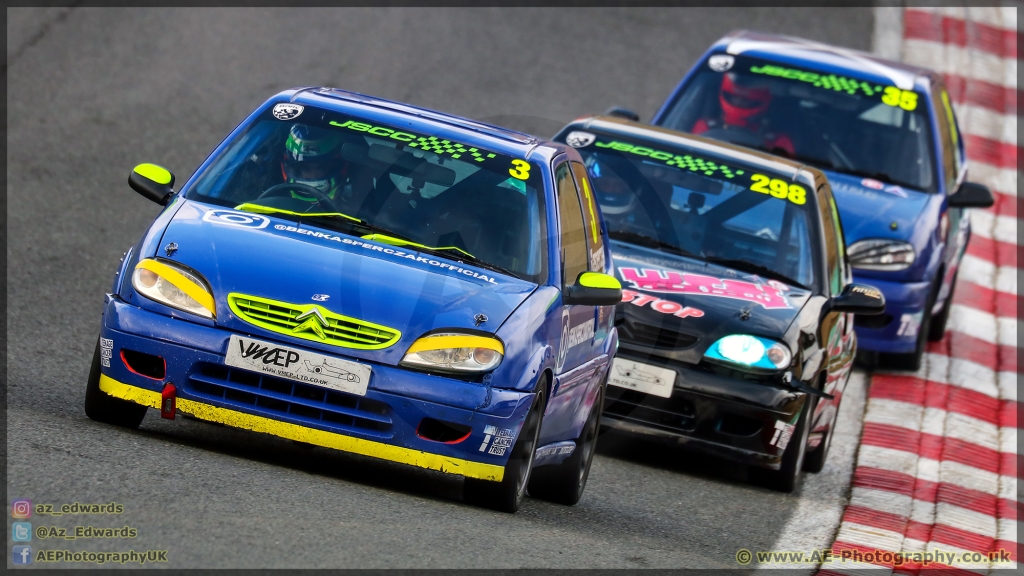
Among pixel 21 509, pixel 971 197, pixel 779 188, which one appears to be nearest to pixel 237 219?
pixel 21 509

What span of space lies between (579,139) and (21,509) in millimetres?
5532

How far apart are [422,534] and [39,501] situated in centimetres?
131

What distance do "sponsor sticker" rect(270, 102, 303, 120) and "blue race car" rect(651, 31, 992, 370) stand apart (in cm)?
516

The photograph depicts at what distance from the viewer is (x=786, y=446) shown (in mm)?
8820

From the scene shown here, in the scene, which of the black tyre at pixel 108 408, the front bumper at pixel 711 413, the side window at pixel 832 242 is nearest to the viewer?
the black tyre at pixel 108 408

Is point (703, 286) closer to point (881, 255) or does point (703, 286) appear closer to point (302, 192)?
point (302, 192)

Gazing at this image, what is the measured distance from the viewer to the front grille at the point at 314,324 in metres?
6.45

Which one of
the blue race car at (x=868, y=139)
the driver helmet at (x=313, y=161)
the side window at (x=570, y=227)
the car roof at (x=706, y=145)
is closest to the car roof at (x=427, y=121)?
the side window at (x=570, y=227)

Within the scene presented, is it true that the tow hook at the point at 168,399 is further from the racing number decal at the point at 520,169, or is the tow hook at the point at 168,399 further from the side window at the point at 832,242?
the side window at the point at 832,242

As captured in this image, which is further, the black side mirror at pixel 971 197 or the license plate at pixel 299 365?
the black side mirror at pixel 971 197

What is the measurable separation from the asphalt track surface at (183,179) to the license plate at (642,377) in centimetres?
46

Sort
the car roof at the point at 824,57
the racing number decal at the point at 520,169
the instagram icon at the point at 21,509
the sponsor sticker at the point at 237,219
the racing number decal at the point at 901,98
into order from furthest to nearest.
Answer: the car roof at the point at 824,57 → the racing number decal at the point at 901,98 → the racing number decal at the point at 520,169 → the sponsor sticker at the point at 237,219 → the instagram icon at the point at 21,509

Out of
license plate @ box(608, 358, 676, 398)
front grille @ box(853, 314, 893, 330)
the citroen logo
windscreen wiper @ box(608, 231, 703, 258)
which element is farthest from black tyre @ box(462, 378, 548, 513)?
front grille @ box(853, 314, 893, 330)

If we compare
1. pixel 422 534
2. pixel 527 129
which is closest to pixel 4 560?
pixel 422 534
